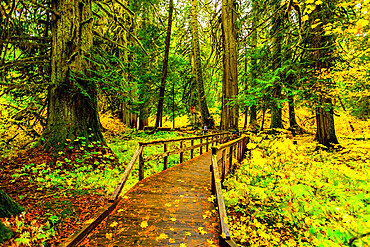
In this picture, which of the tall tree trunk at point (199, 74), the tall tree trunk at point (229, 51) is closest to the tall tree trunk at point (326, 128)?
the tall tree trunk at point (229, 51)

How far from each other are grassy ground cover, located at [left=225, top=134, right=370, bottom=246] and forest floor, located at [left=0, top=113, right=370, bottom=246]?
0.02 metres

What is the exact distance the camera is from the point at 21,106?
848 centimetres

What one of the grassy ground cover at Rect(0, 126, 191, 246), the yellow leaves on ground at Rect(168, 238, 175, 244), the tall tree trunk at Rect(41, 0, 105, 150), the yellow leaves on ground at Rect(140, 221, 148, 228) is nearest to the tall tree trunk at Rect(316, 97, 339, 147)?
the grassy ground cover at Rect(0, 126, 191, 246)

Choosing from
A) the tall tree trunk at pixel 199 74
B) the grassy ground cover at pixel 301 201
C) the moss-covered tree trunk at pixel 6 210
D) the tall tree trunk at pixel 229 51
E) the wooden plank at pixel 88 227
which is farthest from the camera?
the tall tree trunk at pixel 199 74

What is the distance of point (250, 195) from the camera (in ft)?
18.3

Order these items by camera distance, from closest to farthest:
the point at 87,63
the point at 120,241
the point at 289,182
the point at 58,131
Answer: the point at 120,241 → the point at 289,182 → the point at 58,131 → the point at 87,63

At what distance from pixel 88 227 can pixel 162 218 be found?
135 centimetres

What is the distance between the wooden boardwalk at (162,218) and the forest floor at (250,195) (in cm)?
55

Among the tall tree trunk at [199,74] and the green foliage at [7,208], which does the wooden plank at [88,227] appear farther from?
the tall tree trunk at [199,74]

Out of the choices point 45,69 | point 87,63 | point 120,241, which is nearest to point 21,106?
point 45,69

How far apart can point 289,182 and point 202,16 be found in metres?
17.9

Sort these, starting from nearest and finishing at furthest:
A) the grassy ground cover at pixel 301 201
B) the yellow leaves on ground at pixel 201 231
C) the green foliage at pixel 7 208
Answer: the green foliage at pixel 7 208 → the yellow leaves on ground at pixel 201 231 → the grassy ground cover at pixel 301 201

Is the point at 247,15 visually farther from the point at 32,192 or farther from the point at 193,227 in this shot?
the point at 32,192

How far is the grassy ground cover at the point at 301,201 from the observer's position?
11.6ft
